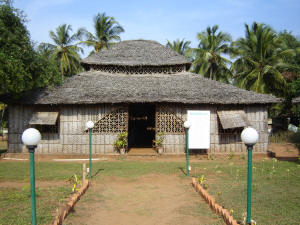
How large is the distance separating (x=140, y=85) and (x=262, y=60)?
12199 mm

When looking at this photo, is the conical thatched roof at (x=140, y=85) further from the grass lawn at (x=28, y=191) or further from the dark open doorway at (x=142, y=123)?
the dark open doorway at (x=142, y=123)

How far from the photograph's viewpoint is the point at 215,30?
28.6 meters

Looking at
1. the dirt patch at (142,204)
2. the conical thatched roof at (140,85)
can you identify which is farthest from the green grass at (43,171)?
the conical thatched roof at (140,85)

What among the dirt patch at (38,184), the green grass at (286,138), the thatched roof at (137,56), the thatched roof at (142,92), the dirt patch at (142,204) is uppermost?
the thatched roof at (137,56)

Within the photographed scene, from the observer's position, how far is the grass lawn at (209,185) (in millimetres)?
5758

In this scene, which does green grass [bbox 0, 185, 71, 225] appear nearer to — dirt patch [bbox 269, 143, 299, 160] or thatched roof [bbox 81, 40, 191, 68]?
thatched roof [bbox 81, 40, 191, 68]

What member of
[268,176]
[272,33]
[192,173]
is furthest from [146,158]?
[272,33]

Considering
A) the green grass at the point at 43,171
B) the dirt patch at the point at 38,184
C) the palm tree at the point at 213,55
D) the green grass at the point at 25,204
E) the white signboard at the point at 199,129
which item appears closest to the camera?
the green grass at the point at 25,204

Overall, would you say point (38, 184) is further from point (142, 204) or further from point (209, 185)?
point (209, 185)

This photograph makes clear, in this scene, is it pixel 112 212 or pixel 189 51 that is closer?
pixel 112 212

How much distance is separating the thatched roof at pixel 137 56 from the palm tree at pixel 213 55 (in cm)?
974

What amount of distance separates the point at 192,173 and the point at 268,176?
2598 mm

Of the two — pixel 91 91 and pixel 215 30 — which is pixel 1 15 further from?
pixel 215 30

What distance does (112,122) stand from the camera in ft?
47.2
